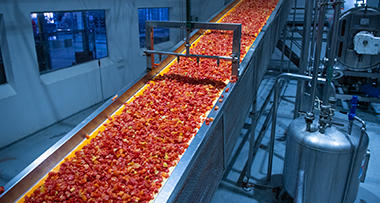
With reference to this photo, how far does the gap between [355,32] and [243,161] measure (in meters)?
3.51

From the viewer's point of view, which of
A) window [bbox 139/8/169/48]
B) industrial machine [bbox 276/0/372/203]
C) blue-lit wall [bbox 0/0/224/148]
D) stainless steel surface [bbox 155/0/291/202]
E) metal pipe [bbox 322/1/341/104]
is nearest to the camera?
stainless steel surface [bbox 155/0/291/202]

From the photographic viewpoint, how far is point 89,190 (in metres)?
1.67

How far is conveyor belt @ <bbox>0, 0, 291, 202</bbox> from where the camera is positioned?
1644mm

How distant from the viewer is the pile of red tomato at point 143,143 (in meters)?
1.67

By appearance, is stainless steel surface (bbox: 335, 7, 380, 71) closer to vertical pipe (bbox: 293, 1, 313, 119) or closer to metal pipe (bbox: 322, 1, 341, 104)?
vertical pipe (bbox: 293, 1, 313, 119)

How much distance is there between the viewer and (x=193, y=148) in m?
1.76

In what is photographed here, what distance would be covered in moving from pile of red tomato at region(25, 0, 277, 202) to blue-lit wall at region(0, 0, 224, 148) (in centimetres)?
215

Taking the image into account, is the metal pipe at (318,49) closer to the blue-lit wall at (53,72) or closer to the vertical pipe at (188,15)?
the vertical pipe at (188,15)

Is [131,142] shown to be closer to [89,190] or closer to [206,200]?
[89,190]

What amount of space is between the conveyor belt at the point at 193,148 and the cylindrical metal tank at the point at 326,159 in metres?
0.63

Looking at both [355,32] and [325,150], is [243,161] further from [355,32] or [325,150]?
[355,32]

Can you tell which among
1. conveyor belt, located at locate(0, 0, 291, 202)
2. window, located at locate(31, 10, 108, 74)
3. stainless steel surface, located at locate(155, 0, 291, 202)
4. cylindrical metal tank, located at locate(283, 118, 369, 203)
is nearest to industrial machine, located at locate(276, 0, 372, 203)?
cylindrical metal tank, located at locate(283, 118, 369, 203)

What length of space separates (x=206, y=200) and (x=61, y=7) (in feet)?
14.7

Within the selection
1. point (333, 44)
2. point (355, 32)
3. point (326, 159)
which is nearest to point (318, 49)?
point (333, 44)
